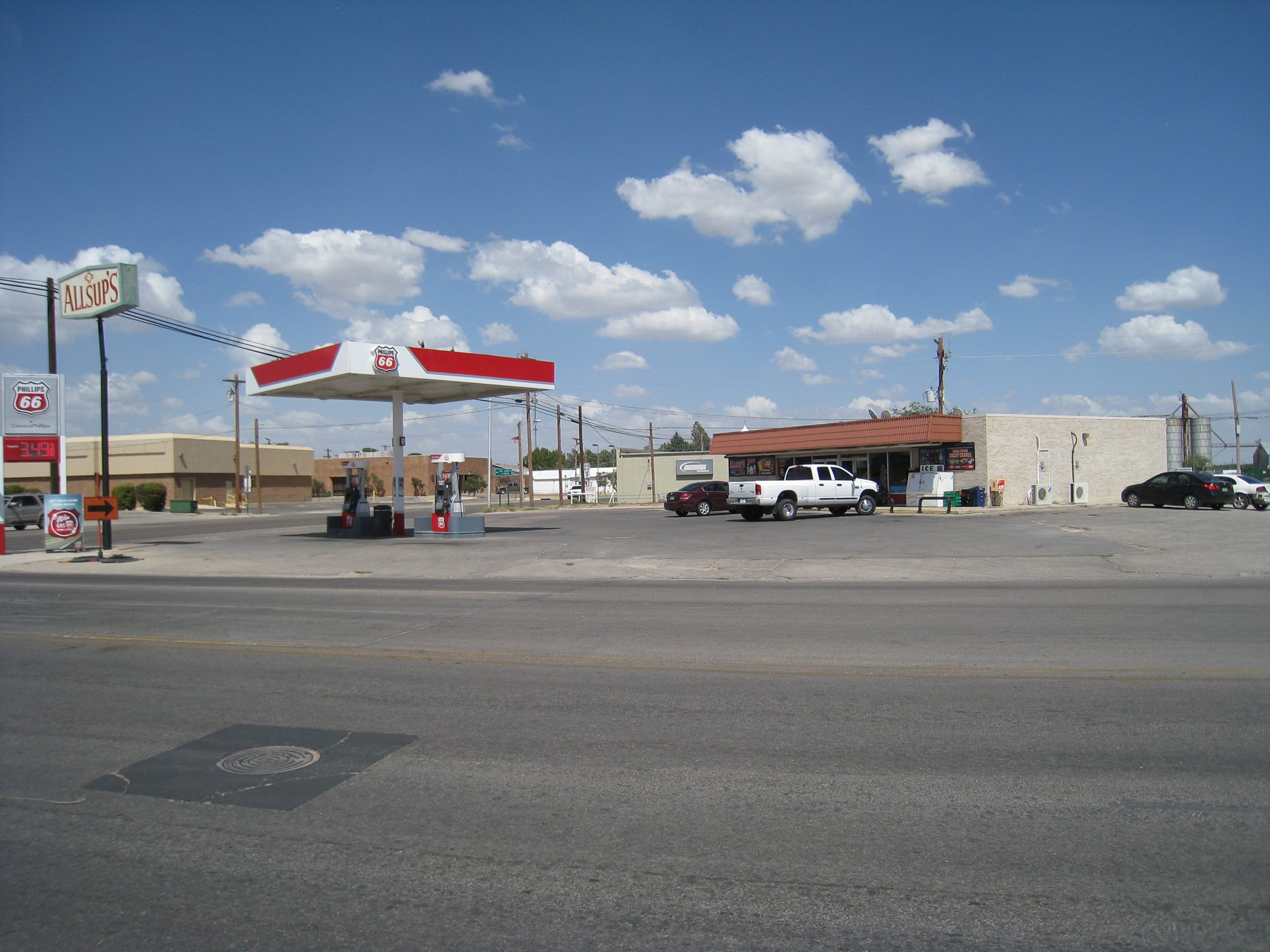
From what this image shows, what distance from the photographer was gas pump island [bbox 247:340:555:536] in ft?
85.6

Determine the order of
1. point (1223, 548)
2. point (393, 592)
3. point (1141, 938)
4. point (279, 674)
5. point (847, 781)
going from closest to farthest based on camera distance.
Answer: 1. point (1141, 938)
2. point (847, 781)
3. point (279, 674)
4. point (393, 592)
5. point (1223, 548)

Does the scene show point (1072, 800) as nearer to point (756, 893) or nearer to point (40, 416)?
point (756, 893)

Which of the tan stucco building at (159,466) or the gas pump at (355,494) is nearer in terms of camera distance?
the gas pump at (355,494)

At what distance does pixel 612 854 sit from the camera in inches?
169

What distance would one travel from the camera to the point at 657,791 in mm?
5125

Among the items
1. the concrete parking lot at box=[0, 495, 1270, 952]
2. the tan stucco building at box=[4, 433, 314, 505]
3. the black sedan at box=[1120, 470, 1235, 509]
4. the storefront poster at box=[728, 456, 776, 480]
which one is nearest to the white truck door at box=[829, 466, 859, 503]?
the black sedan at box=[1120, 470, 1235, 509]

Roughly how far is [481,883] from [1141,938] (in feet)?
9.04

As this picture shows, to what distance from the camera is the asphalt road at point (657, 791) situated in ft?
12.2

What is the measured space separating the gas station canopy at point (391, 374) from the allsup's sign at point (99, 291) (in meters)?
4.60

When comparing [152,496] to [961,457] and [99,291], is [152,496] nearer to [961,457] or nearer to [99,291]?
[99,291]

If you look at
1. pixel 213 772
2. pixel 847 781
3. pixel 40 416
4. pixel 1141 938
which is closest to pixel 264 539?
pixel 40 416

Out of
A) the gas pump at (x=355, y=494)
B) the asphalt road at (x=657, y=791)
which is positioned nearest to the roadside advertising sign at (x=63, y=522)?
the gas pump at (x=355, y=494)

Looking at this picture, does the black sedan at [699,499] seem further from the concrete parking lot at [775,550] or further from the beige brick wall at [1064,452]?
the beige brick wall at [1064,452]

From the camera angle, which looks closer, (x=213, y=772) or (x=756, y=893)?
(x=756, y=893)
